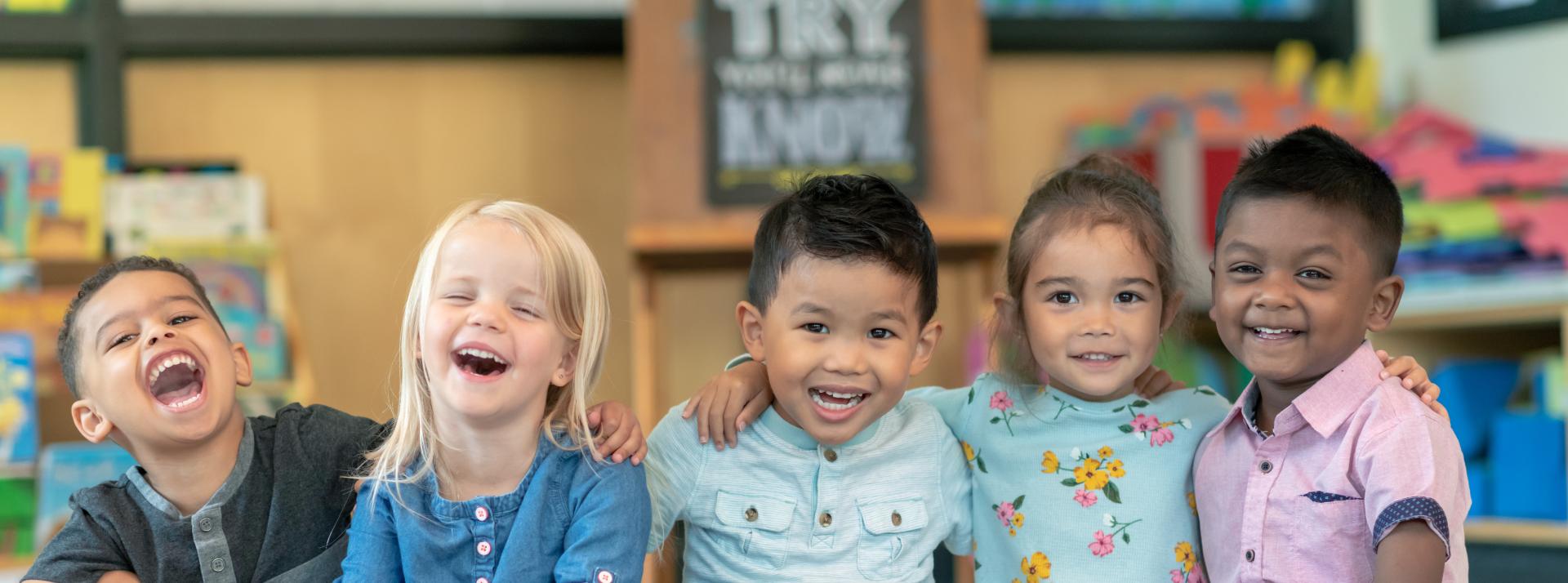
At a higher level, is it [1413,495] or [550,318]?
[550,318]

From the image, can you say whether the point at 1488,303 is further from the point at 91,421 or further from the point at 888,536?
the point at 91,421

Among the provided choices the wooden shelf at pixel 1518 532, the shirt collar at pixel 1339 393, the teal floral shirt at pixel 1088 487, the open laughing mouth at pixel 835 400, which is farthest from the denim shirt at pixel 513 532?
the wooden shelf at pixel 1518 532

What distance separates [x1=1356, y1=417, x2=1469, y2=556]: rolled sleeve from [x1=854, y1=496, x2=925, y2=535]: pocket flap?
0.45m

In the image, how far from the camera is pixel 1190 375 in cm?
301

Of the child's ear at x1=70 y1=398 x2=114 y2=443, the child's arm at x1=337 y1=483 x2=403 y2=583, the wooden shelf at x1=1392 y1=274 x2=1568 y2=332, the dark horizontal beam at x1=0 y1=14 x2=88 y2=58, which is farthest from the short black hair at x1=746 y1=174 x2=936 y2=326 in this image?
the dark horizontal beam at x1=0 y1=14 x2=88 y2=58

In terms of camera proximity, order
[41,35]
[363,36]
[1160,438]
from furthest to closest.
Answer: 1. [363,36]
2. [41,35]
3. [1160,438]

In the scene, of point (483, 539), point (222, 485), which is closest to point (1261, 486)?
point (483, 539)

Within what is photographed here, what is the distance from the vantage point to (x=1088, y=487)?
5.08 ft

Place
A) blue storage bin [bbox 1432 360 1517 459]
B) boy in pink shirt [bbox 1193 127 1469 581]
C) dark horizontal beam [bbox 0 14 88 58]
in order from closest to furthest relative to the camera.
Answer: boy in pink shirt [bbox 1193 127 1469 581] < blue storage bin [bbox 1432 360 1517 459] < dark horizontal beam [bbox 0 14 88 58]

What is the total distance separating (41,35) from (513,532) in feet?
7.25

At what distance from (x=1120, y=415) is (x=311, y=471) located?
2.90ft

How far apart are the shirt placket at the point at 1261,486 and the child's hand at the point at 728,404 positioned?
0.52m

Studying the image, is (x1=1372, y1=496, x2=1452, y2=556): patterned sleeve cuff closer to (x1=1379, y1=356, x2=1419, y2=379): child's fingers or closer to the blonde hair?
(x1=1379, y1=356, x2=1419, y2=379): child's fingers

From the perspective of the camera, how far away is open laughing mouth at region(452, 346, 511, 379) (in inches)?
53.1
